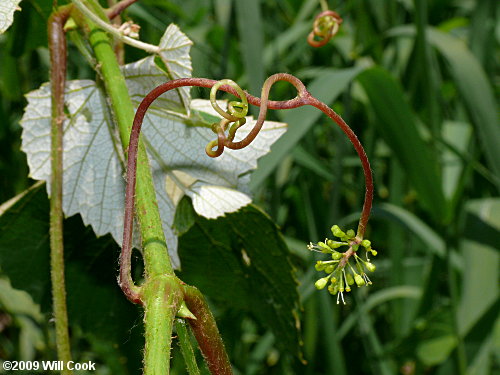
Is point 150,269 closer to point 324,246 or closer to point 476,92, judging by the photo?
point 324,246

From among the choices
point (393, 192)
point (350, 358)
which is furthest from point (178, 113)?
point (350, 358)

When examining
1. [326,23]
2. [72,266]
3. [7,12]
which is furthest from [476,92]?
[7,12]

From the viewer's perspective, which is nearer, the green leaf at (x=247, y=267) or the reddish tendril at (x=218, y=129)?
the reddish tendril at (x=218, y=129)

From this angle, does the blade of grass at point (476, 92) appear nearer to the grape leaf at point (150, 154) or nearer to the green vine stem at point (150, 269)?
the grape leaf at point (150, 154)

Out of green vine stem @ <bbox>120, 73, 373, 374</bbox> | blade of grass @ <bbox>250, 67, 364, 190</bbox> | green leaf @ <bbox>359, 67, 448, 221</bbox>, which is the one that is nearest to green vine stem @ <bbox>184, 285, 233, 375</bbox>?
green vine stem @ <bbox>120, 73, 373, 374</bbox>

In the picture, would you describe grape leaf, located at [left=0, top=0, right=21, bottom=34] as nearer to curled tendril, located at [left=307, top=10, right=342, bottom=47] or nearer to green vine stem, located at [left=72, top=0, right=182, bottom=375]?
green vine stem, located at [left=72, top=0, right=182, bottom=375]

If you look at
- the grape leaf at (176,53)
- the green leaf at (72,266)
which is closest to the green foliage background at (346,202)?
the green leaf at (72,266)

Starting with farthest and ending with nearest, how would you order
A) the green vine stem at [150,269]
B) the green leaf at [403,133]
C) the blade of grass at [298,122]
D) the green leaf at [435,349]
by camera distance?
the green leaf at [435,349]
the green leaf at [403,133]
the blade of grass at [298,122]
the green vine stem at [150,269]
